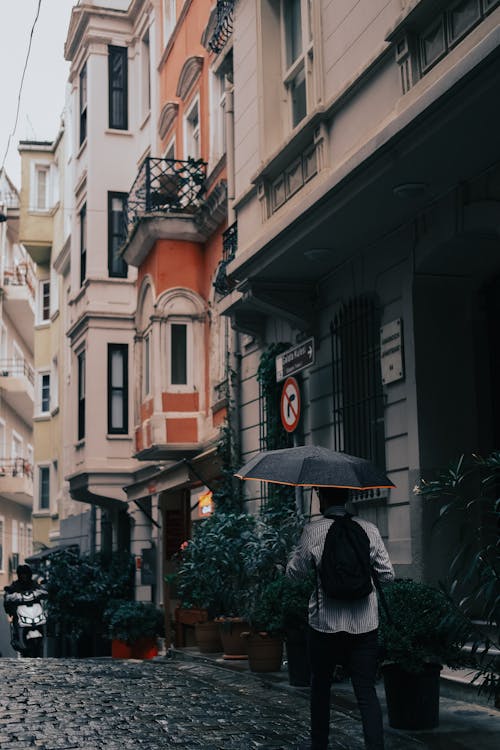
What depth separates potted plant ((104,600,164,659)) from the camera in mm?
19875

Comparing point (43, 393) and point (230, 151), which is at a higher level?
point (43, 393)

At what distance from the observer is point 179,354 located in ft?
69.1

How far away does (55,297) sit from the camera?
126 ft

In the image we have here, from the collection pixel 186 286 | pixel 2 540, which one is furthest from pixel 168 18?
pixel 2 540

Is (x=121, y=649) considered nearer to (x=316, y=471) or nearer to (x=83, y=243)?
(x=83, y=243)

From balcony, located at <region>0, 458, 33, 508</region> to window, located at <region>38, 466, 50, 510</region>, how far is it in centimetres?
653

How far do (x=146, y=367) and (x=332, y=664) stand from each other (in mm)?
15308

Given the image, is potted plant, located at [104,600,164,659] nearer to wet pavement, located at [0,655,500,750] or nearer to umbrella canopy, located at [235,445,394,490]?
wet pavement, located at [0,655,500,750]

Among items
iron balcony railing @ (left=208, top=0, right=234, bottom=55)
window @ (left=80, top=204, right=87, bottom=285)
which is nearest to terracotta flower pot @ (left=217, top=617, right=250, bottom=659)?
iron balcony railing @ (left=208, top=0, right=234, bottom=55)

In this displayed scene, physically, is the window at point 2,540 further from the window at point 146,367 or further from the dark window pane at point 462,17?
the dark window pane at point 462,17

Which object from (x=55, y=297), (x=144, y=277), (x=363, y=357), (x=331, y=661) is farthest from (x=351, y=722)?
(x=55, y=297)

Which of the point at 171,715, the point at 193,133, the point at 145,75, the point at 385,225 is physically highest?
the point at 145,75

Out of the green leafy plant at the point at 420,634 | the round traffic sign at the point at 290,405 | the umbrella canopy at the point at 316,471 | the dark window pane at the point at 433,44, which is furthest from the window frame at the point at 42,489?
the umbrella canopy at the point at 316,471

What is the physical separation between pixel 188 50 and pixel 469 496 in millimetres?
13981
